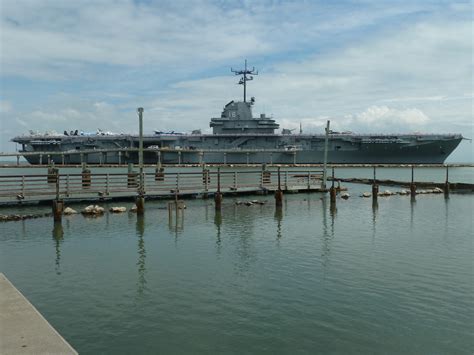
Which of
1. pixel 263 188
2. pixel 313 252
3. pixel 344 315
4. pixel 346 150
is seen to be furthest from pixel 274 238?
pixel 346 150

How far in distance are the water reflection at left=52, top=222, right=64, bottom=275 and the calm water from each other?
0.04 meters

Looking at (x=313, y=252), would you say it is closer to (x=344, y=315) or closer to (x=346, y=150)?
(x=344, y=315)

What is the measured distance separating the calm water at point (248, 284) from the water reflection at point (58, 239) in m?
0.04

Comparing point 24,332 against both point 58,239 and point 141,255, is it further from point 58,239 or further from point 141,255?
point 58,239

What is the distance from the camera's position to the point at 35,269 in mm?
11852

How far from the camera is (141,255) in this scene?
13.6m

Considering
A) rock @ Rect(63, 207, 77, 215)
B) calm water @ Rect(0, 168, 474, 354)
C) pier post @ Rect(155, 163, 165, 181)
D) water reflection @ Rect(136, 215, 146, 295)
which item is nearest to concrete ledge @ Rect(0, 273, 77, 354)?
calm water @ Rect(0, 168, 474, 354)

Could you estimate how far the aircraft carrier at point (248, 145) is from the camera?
79.4m

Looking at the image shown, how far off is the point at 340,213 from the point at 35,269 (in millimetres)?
15440

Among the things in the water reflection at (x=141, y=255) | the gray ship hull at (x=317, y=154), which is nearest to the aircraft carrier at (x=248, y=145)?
the gray ship hull at (x=317, y=154)

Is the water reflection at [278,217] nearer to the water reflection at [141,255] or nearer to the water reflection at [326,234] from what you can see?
the water reflection at [326,234]

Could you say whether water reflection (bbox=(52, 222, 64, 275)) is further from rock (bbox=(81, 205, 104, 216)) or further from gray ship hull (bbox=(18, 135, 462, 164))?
gray ship hull (bbox=(18, 135, 462, 164))

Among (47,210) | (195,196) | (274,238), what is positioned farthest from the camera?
(195,196)

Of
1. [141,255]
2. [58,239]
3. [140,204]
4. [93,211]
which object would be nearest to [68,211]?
[93,211]
